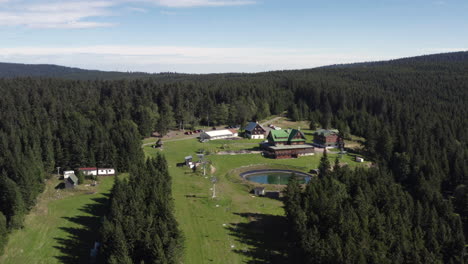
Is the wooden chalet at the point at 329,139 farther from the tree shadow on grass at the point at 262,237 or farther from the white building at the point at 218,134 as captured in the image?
the tree shadow on grass at the point at 262,237

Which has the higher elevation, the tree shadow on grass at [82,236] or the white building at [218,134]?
the white building at [218,134]

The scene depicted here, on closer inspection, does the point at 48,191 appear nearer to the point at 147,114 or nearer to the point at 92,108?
the point at 147,114

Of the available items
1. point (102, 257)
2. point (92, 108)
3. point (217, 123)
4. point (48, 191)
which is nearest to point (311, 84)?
point (217, 123)

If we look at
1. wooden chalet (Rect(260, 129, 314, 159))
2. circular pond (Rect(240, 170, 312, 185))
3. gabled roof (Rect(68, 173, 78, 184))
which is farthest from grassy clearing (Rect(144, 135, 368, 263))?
gabled roof (Rect(68, 173, 78, 184))

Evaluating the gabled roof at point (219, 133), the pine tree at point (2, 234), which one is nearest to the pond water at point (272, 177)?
the gabled roof at point (219, 133)

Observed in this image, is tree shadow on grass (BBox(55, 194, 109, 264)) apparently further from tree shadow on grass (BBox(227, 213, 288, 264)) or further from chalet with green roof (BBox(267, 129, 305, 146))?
chalet with green roof (BBox(267, 129, 305, 146))

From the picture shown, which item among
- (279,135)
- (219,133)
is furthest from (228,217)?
(219,133)
